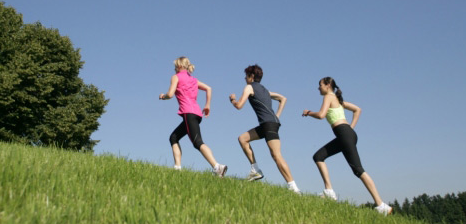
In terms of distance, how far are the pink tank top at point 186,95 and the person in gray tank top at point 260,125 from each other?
827mm

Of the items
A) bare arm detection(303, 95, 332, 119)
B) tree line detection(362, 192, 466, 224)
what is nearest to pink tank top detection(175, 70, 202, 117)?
bare arm detection(303, 95, 332, 119)

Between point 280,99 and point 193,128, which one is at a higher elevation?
point 280,99

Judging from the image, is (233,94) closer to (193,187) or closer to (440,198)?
(193,187)

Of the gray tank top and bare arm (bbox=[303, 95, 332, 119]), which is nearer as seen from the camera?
bare arm (bbox=[303, 95, 332, 119])

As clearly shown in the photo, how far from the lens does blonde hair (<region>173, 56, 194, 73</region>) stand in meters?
8.80

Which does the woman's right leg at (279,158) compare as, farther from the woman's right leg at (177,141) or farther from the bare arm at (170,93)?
the bare arm at (170,93)

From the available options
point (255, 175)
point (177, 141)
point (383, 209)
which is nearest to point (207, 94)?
point (177, 141)

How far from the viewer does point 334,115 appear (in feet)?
27.4

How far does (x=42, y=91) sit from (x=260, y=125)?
19789 millimetres

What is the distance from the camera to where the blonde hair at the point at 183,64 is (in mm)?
8797

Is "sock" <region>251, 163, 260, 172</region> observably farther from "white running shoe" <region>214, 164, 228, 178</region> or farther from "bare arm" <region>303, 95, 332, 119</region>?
"bare arm" <region>303, 95, 332, 119</region>

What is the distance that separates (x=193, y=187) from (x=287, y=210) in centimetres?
131

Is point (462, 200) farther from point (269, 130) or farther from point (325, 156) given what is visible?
point (269, 130)

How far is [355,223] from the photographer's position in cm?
580
